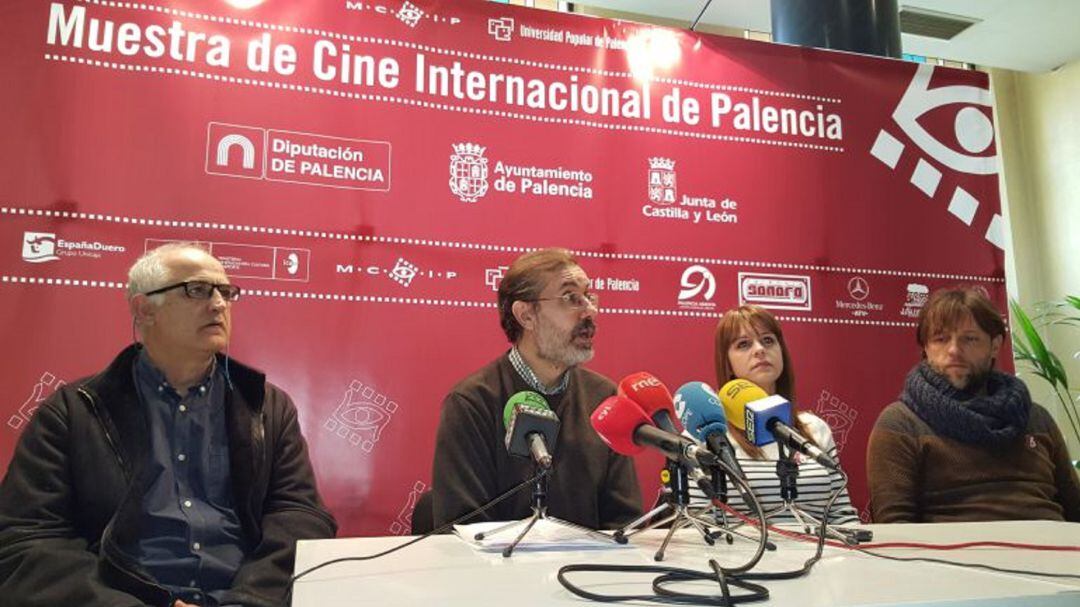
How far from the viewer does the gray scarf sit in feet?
8.46

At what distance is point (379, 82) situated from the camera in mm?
2943

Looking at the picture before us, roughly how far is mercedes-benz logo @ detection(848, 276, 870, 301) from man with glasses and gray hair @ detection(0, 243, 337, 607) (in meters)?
2.43

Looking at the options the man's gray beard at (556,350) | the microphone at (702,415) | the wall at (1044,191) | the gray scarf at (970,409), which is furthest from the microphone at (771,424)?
the wall at (1044,191)

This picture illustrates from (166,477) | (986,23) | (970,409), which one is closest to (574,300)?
(166,477)

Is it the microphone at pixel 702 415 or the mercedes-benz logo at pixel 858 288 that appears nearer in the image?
the microphone at pixel 702 415

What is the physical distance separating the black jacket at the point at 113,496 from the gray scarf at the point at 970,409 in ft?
6.69

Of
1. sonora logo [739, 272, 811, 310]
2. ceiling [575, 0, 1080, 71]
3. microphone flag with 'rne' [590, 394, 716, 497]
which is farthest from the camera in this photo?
ceiling [575, 0, 1080, 71]

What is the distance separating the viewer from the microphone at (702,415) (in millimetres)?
1335

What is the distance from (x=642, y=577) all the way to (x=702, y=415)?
0.37 metres

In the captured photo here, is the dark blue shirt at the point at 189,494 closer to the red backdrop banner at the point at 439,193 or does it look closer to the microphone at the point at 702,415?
the red backdrop banner at the point at 439,193

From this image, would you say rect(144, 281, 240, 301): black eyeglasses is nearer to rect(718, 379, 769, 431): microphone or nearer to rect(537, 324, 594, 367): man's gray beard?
rect(537, 324, 594, 367): man's gray beard

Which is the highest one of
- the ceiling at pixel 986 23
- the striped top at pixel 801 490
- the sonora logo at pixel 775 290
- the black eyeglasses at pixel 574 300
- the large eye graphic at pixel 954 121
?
the ceiling at pixel 986 23

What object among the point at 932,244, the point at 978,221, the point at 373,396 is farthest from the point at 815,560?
the point at 978,221

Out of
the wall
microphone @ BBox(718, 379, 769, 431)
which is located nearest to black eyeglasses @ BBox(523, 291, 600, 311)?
microphone @ BBox(718, 379, 769, 431)
